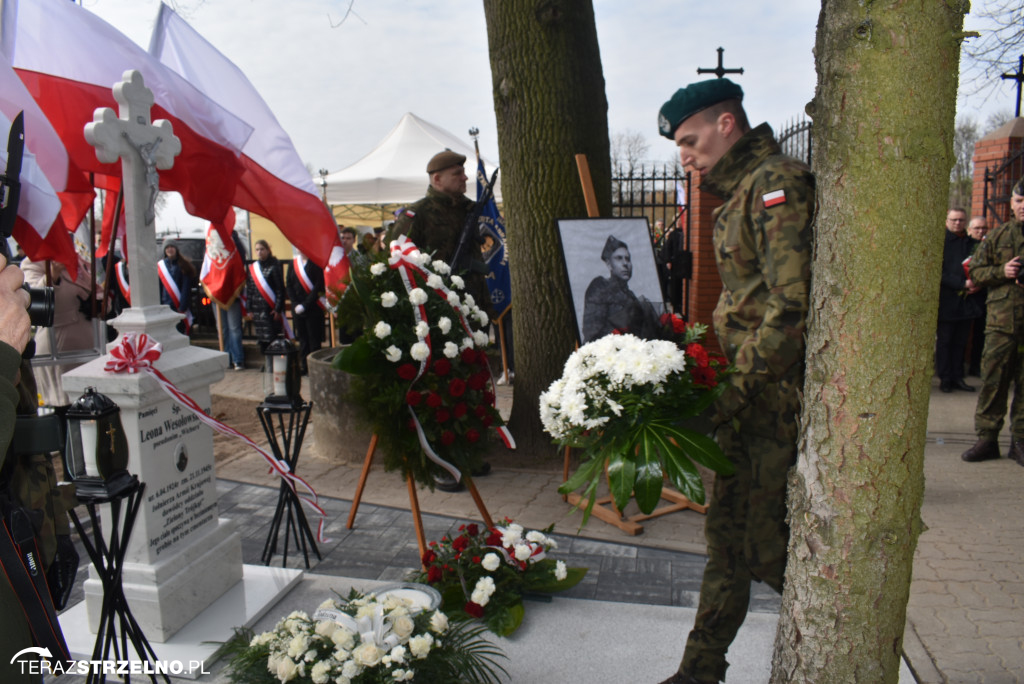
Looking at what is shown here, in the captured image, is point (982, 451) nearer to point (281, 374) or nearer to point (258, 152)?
point (281, 374)

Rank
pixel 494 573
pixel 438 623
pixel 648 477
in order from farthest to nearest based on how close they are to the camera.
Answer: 1. pixel 494 573
2. pixel 438 623
3. pixel 648 477

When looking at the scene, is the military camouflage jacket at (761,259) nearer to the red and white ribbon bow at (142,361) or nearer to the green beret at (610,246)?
the green beret at (610,246)

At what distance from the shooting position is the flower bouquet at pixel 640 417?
7.37 ft

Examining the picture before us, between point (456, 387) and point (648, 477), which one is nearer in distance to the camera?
point (648, 477)

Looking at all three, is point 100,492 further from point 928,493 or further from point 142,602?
point 928,493

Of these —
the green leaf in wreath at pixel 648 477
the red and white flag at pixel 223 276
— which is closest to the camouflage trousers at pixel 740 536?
the green leaf in wreath at pixel 648 477

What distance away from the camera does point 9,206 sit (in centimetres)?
210

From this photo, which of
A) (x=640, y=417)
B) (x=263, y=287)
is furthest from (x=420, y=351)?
(x=263, y=287)

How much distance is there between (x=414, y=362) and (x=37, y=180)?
1.98 meters

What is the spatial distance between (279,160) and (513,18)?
202cm

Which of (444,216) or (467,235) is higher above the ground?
(444,216)

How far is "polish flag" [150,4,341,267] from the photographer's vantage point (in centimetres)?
523

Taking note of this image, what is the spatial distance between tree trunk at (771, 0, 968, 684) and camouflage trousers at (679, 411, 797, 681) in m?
0.42

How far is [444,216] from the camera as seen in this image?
5.64 metres
